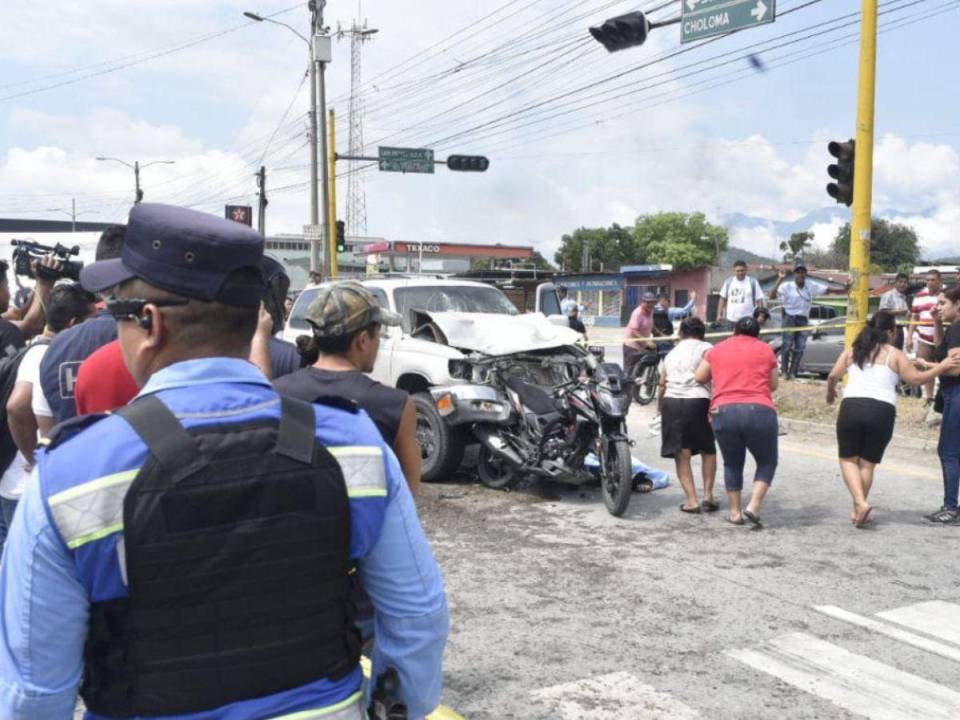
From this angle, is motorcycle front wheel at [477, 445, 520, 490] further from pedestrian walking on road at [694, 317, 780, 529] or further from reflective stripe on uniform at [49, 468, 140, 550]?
reflective stripe on uniform at [49, 468, 140, 550]

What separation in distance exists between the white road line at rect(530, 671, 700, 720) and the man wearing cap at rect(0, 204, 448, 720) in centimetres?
258

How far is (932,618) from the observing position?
5438 mm

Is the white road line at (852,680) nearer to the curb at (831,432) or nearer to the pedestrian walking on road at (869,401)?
the pedestrian walking on road at (869,401)

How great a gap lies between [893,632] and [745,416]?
8.39 feet

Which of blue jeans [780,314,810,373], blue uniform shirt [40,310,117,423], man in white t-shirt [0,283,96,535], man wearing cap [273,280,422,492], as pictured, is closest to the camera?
man wearing cap [273,280,422,492]

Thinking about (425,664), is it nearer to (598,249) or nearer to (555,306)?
(555,306)

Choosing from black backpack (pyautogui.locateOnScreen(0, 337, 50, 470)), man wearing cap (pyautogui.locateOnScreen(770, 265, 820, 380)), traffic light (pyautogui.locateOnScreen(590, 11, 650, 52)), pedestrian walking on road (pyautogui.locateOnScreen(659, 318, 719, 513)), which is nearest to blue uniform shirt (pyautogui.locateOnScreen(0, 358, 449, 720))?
black backpack (pyautogui.locateOnScreen(0, 337, 50, 470))

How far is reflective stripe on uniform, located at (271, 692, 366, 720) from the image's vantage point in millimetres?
1707

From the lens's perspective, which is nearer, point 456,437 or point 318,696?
point 318,696

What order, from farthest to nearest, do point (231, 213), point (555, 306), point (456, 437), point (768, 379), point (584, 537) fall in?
point (231, 213) → point (555, 306) → point (456, 437) → point (768, 379) → point (584, 537)

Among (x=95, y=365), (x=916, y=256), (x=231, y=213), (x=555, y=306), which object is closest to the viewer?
(x=95, y=365)

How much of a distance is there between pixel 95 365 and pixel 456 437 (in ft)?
19.5

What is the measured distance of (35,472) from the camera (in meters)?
1.59

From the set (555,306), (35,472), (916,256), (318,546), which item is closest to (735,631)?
(318,546)
